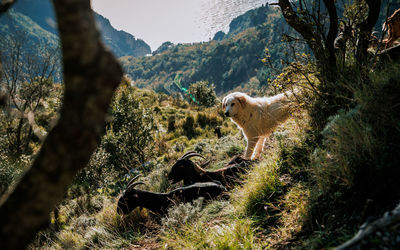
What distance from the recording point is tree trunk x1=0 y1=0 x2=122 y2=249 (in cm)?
63

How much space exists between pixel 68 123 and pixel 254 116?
542cm

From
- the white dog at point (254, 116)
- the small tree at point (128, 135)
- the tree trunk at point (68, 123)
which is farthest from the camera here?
the small tree at point (128, 135)

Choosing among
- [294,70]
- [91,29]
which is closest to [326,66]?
[294,70]

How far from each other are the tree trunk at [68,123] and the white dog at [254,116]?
203 inches

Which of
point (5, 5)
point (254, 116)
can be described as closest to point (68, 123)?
point (5, 5)

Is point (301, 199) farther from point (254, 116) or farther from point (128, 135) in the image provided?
point (128, 135)

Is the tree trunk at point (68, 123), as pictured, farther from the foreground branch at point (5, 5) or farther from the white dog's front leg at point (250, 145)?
the white dog's front leg at point (250, 145)

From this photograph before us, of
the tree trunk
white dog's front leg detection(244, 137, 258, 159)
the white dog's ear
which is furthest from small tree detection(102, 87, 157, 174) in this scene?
the tree trunk

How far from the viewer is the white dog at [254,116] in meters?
5.50

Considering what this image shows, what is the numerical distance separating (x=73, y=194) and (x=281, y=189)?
9.25m

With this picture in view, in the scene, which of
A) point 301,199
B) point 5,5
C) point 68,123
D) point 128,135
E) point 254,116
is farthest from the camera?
point 128,135

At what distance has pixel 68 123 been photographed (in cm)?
63

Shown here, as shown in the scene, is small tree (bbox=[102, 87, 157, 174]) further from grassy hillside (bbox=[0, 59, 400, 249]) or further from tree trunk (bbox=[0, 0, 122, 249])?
tree trunk (bbox=[0, 0, 122, 249])

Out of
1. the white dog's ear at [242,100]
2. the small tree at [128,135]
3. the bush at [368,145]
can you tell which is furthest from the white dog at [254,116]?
the small tree at [128,135]
